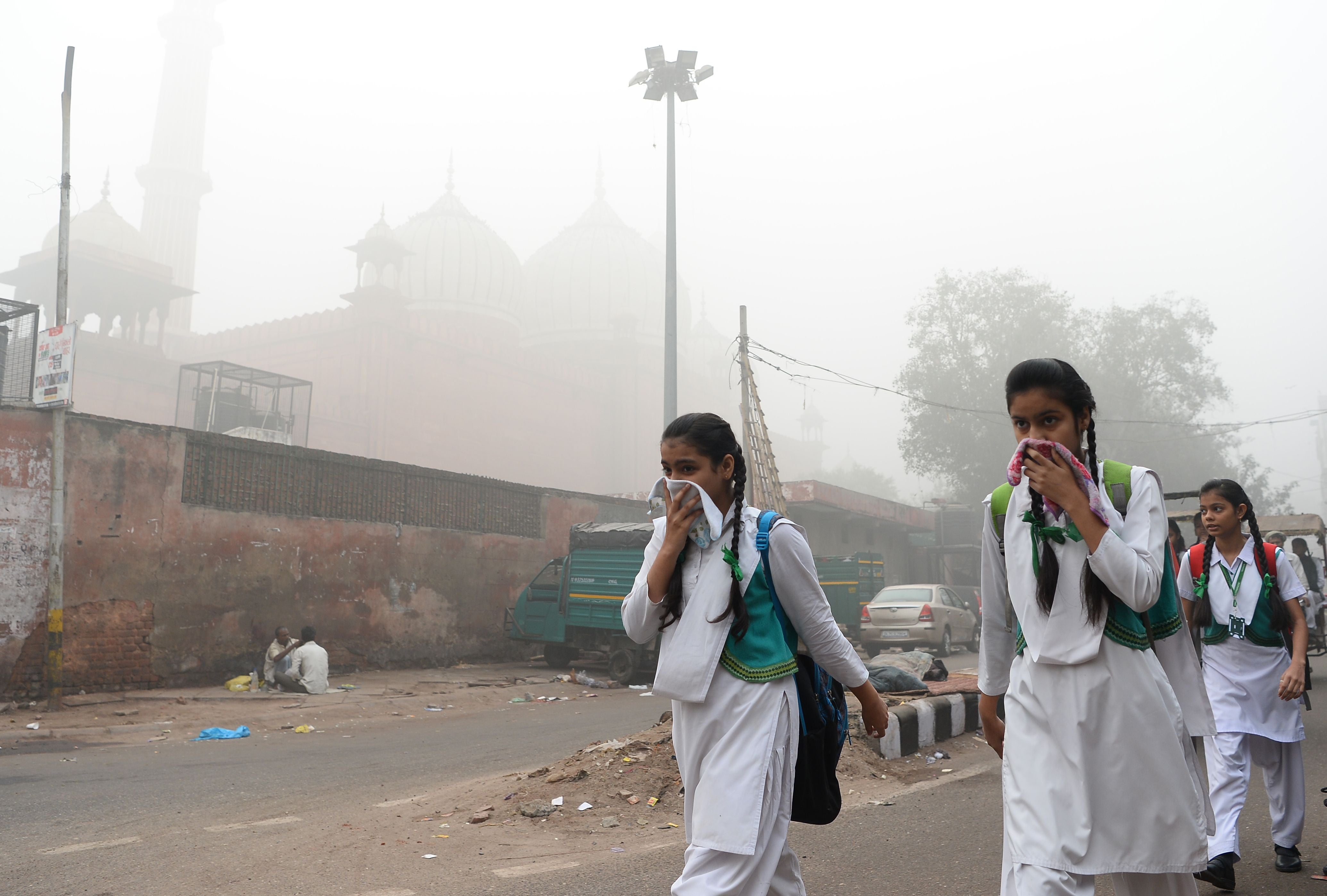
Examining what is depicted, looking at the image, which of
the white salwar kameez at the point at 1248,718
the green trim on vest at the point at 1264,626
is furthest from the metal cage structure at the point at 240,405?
the green trim on vest at the point at 1264,626

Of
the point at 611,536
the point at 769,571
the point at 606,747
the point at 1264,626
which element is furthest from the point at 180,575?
the point at 1264,626

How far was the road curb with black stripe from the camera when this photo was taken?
7.10m

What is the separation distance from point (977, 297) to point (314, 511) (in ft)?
108

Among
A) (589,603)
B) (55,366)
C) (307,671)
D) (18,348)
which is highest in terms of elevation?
(18,348)

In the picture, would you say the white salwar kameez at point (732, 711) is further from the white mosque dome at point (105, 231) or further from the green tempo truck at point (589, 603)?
the white mosque dome at point (105, 231)

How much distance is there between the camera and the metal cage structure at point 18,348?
12961 millimetres

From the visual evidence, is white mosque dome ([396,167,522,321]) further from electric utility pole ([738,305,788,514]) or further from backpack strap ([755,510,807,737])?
backpack strap ([755,510,807,737])

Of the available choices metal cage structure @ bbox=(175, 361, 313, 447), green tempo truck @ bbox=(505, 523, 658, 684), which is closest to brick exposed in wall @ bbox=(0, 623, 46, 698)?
A: green tempo truck @ bbox=(505, 523, 658, 684)

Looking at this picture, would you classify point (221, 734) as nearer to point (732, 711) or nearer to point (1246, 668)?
point (732, 711)

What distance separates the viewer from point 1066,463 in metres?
2.29

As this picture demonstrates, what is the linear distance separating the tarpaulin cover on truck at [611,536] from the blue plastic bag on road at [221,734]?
698cm

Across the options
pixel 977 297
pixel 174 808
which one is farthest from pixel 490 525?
pixel 977 297

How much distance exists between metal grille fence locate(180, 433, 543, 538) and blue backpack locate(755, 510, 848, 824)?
1283cm

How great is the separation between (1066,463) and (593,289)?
47785mm
